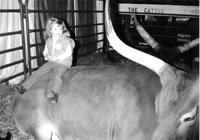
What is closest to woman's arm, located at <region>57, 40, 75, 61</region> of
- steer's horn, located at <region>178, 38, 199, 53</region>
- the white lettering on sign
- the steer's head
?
the steer's head

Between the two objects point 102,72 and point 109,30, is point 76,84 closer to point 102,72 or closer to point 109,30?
point 102,72

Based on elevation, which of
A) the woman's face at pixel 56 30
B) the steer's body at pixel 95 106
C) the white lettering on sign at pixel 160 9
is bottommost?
the steer's body at pixel 95 106

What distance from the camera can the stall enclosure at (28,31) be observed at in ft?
16.0

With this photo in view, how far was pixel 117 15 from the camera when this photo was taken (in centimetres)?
789

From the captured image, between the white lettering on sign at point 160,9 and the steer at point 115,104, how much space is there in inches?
188

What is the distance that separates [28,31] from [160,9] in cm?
384

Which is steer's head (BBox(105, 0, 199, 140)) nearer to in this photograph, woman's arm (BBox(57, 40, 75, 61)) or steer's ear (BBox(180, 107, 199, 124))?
steer's ear (BBox(180, 107, 199, 124))

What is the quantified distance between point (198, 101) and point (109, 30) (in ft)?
3.19

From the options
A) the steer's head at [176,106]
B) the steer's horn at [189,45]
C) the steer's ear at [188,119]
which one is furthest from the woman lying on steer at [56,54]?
the steer's horn at [189,45]

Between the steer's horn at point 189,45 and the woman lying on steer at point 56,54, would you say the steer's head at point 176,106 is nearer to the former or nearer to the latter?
the woman lying on steer at point 56,54

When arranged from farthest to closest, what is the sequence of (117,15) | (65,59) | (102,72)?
1. (117,15)
2. (65,59)
3. (102,72)

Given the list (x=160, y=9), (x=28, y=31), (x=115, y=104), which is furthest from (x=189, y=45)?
(x=160, y=9)

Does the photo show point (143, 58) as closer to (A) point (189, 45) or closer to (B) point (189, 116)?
(B) point (189, 116)

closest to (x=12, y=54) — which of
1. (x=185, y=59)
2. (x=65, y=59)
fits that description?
(x=65, y=59)
